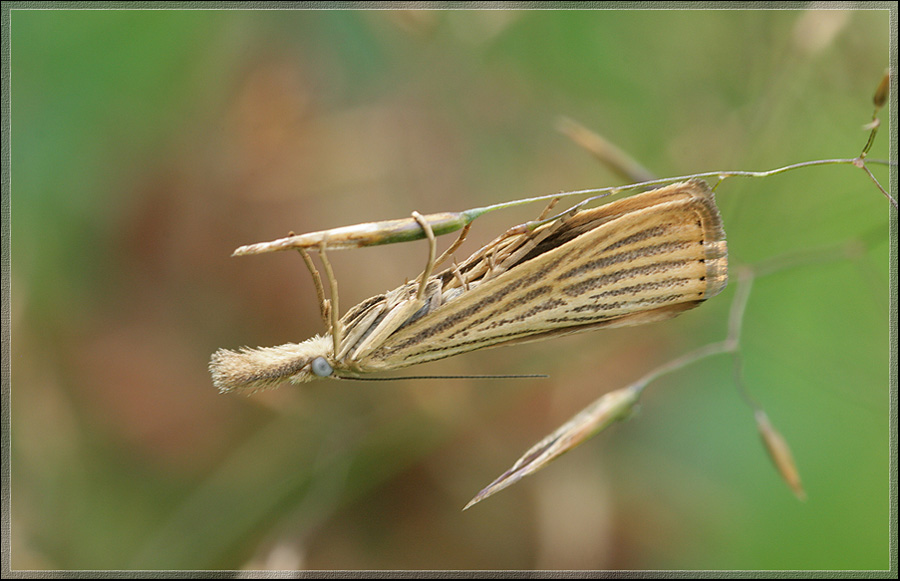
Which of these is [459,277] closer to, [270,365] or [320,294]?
[320,294]

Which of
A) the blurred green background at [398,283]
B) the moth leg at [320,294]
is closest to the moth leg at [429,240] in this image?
the moth leg at [320,294]

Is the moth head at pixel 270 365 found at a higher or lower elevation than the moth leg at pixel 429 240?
lower

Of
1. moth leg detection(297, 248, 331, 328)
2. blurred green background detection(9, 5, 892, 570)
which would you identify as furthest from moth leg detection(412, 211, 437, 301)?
blurred green background detection(9, 5, 892, 570)

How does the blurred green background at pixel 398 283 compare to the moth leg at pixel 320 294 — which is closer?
the moth leg at pixel 320 294

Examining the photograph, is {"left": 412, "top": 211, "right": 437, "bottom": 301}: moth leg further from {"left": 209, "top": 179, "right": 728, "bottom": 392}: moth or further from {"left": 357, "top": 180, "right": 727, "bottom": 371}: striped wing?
{"left": 357, "top": 180, "right": 727, "bottom": 371}: striped wing

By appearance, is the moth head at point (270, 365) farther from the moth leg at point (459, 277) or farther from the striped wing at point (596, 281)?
the moth leg at point (459, 277)

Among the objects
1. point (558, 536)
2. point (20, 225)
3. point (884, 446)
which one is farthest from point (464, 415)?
point (20, 225)

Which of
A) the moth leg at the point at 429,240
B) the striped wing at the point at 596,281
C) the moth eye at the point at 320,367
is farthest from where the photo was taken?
the moth eye at the point at 320,367

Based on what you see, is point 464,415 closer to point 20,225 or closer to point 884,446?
point 884,446
